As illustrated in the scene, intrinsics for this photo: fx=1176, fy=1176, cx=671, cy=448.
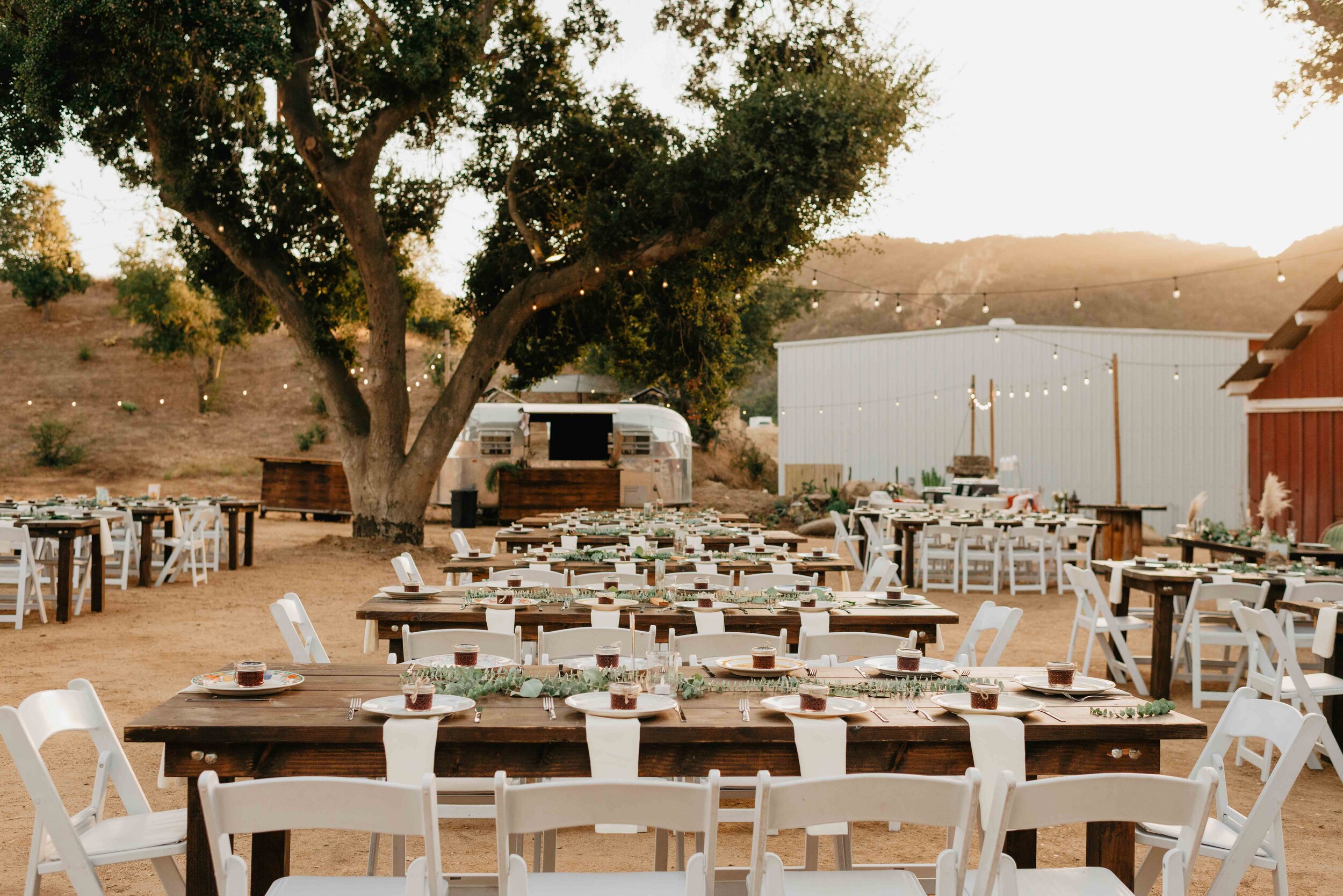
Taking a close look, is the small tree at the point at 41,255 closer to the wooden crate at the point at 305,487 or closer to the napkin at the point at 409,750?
the wooden crate at the point at 305,487

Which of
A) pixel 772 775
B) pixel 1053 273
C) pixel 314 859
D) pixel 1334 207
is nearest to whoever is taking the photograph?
pixel 772 775

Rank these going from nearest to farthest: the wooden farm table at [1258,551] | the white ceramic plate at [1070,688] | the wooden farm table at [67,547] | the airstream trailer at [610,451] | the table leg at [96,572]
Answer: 1. the white ceramic plate at [1070,688]
2. the wooden farm table at [67,547]
3. the wooden farm table at [1258,551]
4. the table leg at [96,572]
5. the airstream trailer at [610,451]

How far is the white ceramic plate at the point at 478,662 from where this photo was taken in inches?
145

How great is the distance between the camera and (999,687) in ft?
10.7

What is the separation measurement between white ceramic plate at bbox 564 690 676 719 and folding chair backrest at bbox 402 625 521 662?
37.8 inches

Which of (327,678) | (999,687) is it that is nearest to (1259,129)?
(999,687)

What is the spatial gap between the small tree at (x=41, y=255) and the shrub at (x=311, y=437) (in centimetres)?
1098

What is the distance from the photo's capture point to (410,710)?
119 inches

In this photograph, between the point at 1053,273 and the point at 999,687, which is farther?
the point at 1053,273

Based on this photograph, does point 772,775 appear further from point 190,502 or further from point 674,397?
point 674,397

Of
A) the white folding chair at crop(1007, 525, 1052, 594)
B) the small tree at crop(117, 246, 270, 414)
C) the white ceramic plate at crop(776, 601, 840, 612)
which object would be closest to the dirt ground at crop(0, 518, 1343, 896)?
the white folding chair at crop(1007, 525, 1052, 594)

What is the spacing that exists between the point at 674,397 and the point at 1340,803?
27.7 metres

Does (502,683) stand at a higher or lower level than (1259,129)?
lower

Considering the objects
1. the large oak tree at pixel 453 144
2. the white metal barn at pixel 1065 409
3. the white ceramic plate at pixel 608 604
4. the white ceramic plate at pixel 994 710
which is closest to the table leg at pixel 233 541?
the large oak tree at pixel 453 144
